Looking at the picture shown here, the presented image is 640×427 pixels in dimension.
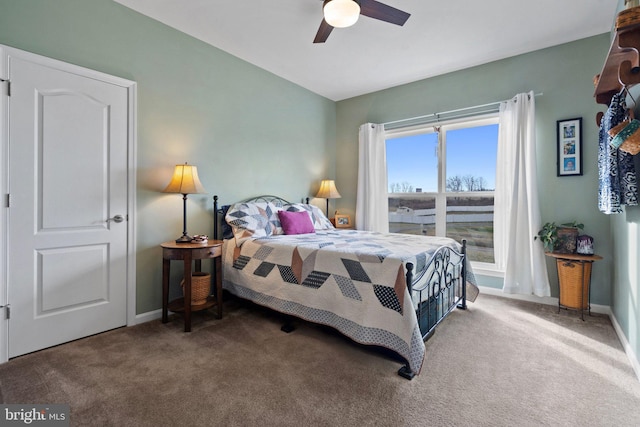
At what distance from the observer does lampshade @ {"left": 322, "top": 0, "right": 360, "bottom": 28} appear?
212 centimetres

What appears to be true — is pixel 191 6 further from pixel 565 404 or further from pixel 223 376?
pixel 565 404

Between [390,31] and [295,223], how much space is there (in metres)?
2.25

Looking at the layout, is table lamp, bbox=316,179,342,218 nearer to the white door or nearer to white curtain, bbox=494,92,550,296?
white curtain, bbox=494,92,550,296

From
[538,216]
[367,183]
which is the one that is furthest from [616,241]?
[367,183]

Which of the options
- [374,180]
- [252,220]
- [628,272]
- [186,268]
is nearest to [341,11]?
[252,220]

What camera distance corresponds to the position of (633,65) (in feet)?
5.01

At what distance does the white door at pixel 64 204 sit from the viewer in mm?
2109

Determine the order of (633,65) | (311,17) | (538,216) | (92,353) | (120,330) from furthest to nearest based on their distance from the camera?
(538,216) → (311,17) → (120,330) → (92,353) → (633,65)

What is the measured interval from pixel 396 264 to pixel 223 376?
4.40 feet

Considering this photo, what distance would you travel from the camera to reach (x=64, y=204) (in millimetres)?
2312

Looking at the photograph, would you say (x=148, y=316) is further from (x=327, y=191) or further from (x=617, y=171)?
(x=617, y=171)

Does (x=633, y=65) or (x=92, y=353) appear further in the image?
(x=92, y=353)

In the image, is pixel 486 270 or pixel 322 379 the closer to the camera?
pixel 322 379

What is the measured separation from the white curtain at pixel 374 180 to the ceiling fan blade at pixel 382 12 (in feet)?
7.01
